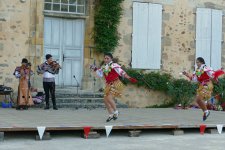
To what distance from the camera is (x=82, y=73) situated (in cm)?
1552

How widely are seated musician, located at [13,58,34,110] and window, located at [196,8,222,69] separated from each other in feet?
21.5

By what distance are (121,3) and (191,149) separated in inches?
335

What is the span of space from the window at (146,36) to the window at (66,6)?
6.13ft

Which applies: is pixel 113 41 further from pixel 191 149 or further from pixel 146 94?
pixel 191 149

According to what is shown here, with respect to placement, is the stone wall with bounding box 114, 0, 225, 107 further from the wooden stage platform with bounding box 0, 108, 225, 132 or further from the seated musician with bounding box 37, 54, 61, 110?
the wooden stage platform with bounding box 0, 108, 225, 132

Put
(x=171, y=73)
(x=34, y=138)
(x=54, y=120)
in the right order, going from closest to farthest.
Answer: (x=34, y=138), (x=54, y=120), (x=171, y=73)

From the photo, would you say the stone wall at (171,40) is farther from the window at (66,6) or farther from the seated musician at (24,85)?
the seated musician at (24,85)

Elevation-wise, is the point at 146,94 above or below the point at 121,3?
below

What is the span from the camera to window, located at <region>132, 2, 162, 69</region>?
16.0 metres

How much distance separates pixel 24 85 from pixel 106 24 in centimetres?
364

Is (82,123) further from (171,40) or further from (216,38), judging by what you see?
(216,38)

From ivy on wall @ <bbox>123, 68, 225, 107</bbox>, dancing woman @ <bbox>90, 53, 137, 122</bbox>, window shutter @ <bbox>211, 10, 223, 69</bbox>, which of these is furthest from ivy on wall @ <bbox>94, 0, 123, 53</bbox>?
dancing woman @ <bbox>90, 53, 137, 122</bbox>

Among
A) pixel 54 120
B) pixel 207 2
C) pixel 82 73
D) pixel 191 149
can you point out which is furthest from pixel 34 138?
pixel 207 2

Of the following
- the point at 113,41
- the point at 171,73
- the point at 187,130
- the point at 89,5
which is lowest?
the point at 187,130
